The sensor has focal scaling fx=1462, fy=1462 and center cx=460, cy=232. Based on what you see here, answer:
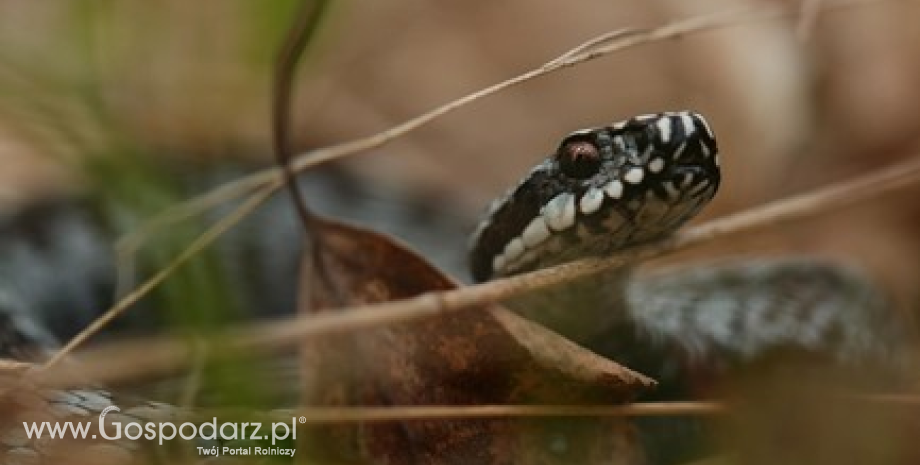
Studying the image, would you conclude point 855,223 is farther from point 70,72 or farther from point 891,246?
point 70,72

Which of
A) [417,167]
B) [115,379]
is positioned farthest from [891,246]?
[115,379]

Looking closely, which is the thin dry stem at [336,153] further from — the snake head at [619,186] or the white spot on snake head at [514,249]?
the white spot on snake head at [514,249]

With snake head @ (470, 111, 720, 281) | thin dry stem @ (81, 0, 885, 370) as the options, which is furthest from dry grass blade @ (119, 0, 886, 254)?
snake head @ (470, 111, 720, 281)

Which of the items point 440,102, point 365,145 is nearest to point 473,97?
point 365,145

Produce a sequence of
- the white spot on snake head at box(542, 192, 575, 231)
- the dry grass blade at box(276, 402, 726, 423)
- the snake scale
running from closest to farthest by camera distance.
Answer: the dry grass blade at box(276, 402, 726, 423), the snake scale, the white spot on snake head at box(542, 192, 575, 231)

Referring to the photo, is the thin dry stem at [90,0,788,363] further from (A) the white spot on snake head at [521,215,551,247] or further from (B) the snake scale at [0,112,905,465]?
(A) the white spot on snake head at [521,215,551,247]

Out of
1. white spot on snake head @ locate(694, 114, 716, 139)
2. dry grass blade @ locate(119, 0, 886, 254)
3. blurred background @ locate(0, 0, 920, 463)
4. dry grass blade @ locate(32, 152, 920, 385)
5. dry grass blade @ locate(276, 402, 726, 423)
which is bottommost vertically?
dry grass blade @ locate(276, 402, 726, 423)

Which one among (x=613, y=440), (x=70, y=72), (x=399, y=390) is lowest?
(x=613, y=440)
